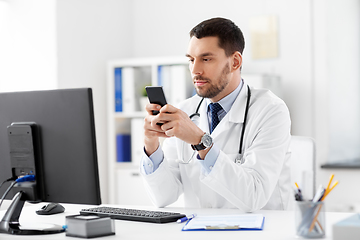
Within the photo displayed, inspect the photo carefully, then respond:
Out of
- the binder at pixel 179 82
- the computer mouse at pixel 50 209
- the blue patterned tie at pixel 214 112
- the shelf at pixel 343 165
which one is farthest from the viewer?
the binder at pixel 179 82

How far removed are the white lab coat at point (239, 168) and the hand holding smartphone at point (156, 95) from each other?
0.26 m

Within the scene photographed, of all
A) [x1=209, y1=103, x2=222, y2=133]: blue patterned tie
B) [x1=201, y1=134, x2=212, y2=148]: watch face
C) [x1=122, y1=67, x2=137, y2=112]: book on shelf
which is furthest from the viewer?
[x1=122, y1=67, x2=137, y2=112]: book on shelf

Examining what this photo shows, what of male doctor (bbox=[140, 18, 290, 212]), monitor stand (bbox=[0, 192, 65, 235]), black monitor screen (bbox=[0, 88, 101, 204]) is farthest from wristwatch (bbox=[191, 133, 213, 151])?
monitor stand (bbox=[0, 192, 65, 235])

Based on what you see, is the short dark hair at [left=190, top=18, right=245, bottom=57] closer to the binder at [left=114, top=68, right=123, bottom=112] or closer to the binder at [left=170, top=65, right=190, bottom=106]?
the binder at [left=170, top=65, right=190, bottom=106]

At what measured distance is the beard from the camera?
1.97 metres

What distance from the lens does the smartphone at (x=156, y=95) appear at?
1657 millimetres

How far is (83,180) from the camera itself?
1483 millimetres

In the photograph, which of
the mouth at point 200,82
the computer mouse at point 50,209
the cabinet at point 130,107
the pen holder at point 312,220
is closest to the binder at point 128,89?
the cabinet at point 130,107

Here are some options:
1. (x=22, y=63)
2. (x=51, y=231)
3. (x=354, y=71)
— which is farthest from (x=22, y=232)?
(x=354, y=71)

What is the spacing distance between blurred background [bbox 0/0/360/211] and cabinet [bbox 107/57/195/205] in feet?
0.44

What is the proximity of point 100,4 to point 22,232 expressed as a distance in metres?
2.94

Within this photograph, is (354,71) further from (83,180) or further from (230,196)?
(83,180)

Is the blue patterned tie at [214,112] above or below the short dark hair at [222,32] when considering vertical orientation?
below

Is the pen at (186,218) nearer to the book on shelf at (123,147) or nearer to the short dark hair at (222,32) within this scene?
Answer: the short dark hair at (222,32)
